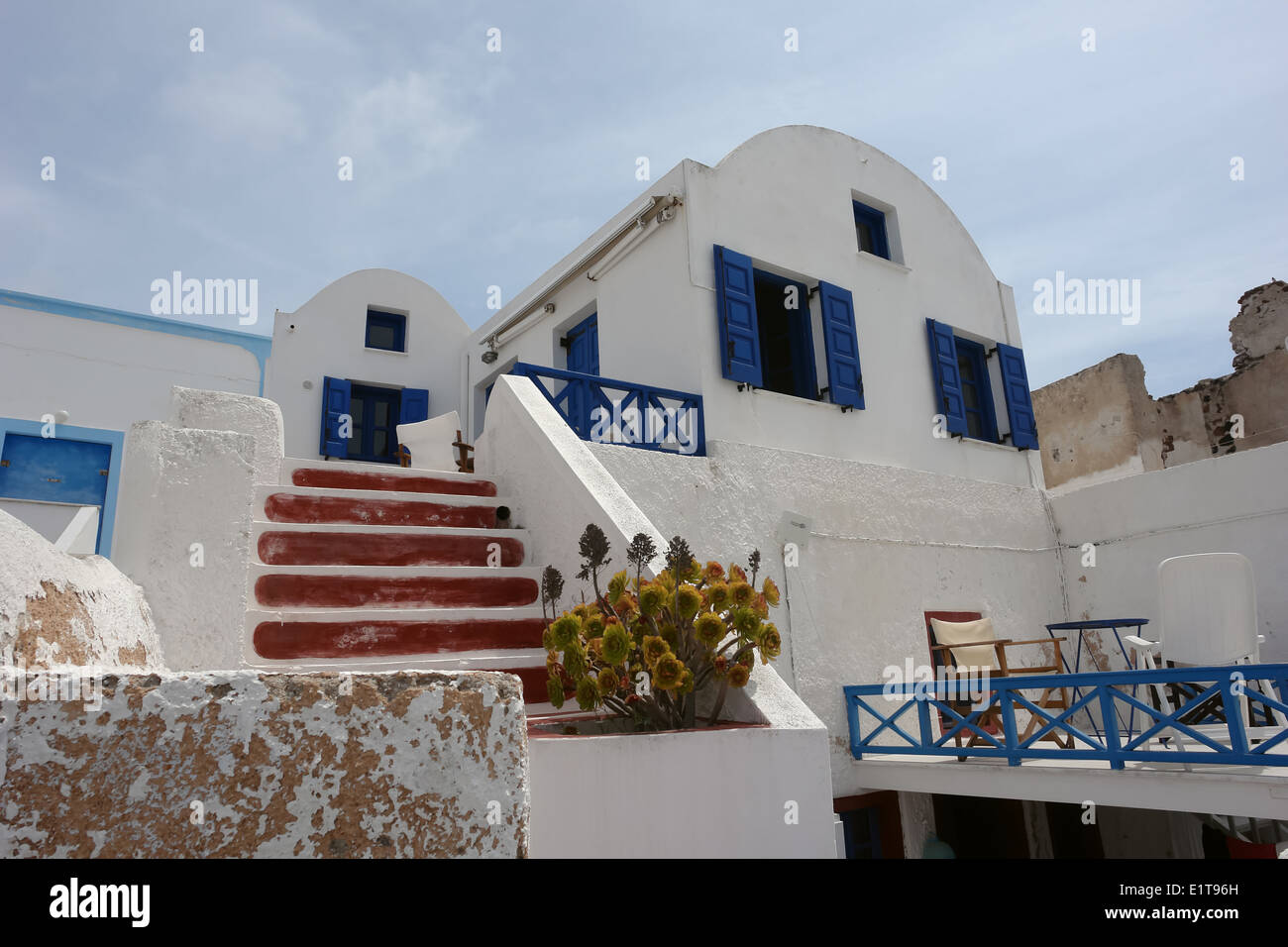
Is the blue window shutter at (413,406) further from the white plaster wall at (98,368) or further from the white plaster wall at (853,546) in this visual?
the white plaster wall at (853,546)

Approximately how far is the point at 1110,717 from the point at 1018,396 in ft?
20.4

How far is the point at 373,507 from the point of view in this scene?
4.94 metres

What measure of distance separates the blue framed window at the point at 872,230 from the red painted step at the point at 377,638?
296 inches

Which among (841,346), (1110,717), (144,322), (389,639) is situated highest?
(144,322)

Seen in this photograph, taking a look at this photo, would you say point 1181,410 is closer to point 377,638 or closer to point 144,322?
point 377,638

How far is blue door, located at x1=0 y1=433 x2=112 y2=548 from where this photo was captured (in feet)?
29.7

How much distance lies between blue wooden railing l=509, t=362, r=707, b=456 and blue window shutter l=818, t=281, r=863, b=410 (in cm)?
188

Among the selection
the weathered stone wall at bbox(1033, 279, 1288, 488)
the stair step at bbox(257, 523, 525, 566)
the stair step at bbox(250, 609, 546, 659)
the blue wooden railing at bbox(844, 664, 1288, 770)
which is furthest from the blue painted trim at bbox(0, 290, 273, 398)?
the weathered stone wall at bbox(1033, 279, 1288, 488)

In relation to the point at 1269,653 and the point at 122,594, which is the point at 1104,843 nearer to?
the point at 1269,653

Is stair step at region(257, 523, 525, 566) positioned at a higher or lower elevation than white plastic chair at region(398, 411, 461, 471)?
lower

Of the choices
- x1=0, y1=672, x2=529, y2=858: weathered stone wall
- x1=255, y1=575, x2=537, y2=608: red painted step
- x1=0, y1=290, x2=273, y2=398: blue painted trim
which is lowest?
x1=0, y1=672, x2=529, y2=858: weathered stone wall

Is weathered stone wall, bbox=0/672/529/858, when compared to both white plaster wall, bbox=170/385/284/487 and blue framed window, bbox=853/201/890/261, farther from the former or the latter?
blue framed window, bbox=853/201/890/261

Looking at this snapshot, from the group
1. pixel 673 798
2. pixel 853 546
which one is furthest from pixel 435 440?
pixel 673 798

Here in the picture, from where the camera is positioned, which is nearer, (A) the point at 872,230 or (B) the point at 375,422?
(A) the point at 872,230
